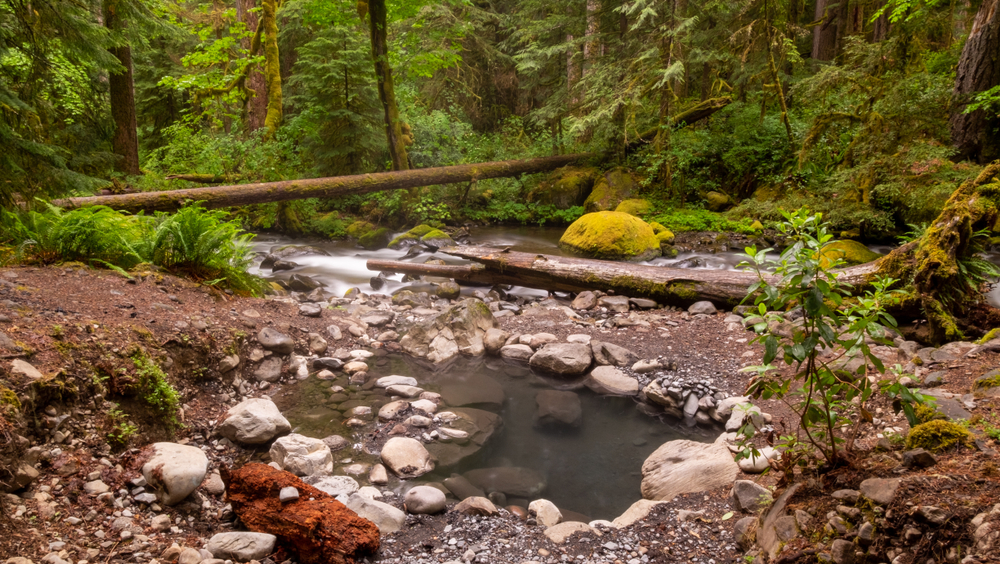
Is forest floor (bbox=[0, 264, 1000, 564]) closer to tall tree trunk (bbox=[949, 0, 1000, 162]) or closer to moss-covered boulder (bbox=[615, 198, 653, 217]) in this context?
tall tree trunk (bbox=[949, 0, 1000, 162])

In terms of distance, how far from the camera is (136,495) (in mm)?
2941

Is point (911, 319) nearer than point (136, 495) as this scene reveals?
No

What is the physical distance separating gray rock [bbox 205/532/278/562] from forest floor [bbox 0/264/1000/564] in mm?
128

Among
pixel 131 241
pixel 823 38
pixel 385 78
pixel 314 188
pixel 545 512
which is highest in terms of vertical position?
pixel 823 38

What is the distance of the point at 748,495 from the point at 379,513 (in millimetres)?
2417

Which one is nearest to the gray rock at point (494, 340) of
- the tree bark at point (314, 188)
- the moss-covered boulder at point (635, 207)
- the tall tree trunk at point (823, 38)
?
the tree bark at point (314, 188)

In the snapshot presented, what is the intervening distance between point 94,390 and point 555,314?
5497 mm

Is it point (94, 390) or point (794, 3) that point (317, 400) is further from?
point (794, 3)

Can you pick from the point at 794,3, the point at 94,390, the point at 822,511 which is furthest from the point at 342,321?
the point at 794,3

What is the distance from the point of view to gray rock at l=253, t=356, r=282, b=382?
17.2 feet

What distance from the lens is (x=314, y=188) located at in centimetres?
1124

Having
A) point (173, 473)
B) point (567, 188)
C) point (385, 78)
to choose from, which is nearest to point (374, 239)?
point (385, 78)

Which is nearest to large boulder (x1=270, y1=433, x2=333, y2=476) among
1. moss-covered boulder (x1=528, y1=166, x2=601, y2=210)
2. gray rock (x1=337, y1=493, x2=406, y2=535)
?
gray rock (x1=337, y1=493, x2=406, y2=535)

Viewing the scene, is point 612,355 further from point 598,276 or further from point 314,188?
point 314,188
